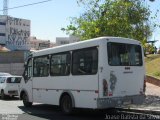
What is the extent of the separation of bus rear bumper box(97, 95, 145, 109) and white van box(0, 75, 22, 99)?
13.1 metres

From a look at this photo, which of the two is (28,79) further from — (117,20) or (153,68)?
(153,68)

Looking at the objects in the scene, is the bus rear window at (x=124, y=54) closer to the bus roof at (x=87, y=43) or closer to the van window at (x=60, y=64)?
the bus roof at (x=87, y=43)

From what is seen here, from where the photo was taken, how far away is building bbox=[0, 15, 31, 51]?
120 metres

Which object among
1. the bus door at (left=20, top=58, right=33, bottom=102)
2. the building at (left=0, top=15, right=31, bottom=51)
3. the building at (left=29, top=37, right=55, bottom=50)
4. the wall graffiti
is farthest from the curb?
the building at (left=29, top=37, right=55, bottom=50)

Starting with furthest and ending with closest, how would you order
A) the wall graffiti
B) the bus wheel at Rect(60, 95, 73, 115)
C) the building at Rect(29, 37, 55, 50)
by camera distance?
the building at Rect(29, 37, 55, 50) < the wall graffiti < the bus wheel at Rect(60, 95, 73, 115)

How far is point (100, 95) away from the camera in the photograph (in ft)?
46.6

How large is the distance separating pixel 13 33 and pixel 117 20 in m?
105

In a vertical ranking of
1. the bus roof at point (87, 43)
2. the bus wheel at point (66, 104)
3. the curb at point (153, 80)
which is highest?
the bus roof at point (87, 43)

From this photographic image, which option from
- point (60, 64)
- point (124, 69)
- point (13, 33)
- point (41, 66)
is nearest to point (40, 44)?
point (13, 33)

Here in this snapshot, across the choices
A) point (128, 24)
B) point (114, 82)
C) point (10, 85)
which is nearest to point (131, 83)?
point (114, 82)

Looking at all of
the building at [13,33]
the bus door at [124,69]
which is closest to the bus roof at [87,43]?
the bus door at [124,69]

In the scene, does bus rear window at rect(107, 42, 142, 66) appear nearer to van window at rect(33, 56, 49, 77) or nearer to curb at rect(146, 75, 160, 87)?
van window at rect(33, 56, 49, 77)

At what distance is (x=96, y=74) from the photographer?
1443 centimetres

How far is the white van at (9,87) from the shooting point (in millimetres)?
26844
